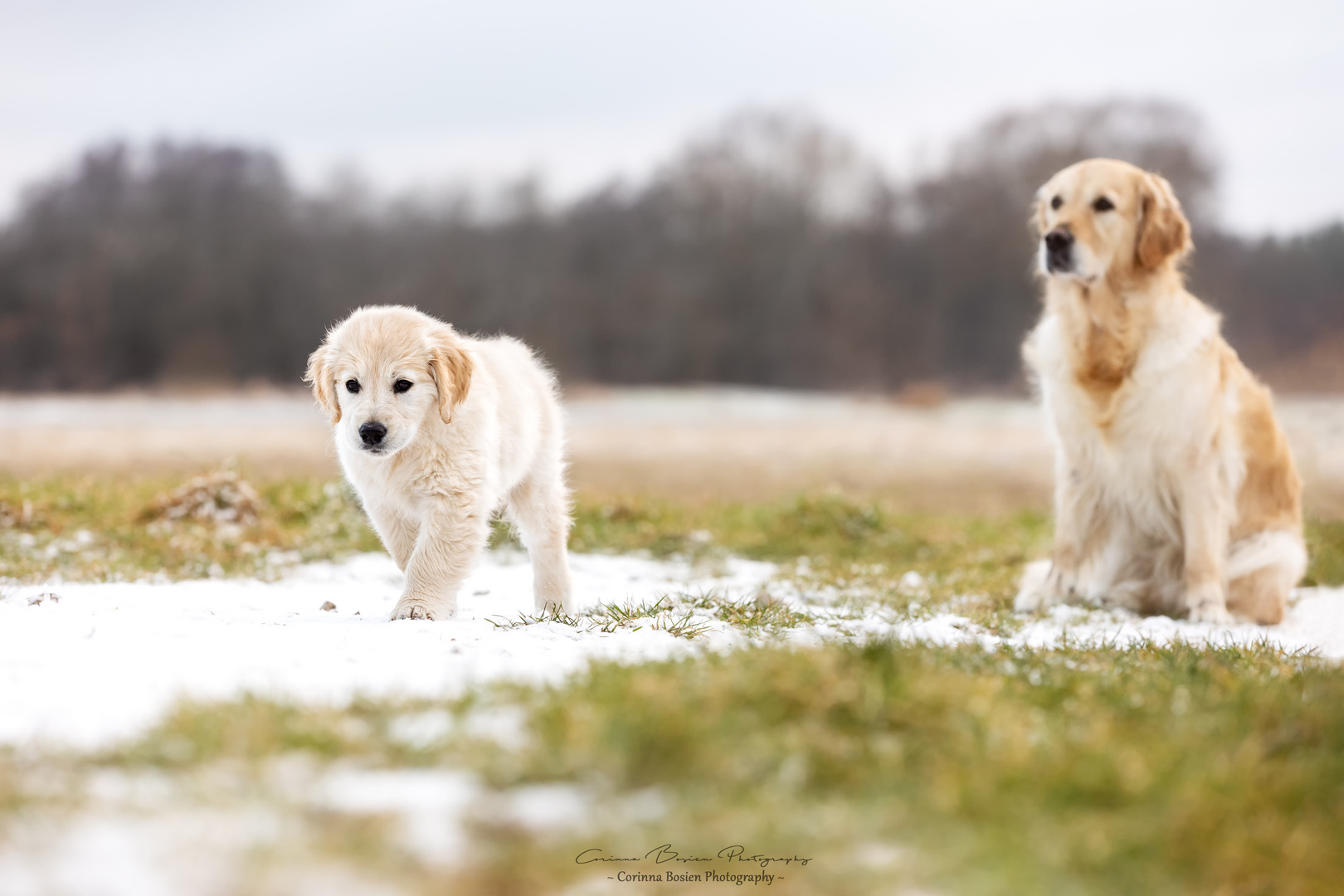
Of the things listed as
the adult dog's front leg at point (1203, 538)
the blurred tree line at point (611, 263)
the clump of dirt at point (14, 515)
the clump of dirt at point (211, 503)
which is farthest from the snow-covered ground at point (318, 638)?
the blurred tree line at point (611, 263)

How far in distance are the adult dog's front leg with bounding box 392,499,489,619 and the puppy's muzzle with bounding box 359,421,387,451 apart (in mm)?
375

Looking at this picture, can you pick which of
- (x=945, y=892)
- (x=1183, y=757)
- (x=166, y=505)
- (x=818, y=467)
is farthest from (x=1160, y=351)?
(x=818, y=467)

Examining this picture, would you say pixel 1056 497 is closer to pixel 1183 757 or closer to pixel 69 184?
pixel 1183 757

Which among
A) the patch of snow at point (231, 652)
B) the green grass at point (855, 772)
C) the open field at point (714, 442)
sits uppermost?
the green grass at point (855, 772)

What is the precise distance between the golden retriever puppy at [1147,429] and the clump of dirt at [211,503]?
559 cm

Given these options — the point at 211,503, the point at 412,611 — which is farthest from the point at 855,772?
the point at 211,503

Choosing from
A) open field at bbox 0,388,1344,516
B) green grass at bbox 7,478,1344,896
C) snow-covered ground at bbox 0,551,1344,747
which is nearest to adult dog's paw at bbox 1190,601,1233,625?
snow-covered ground at bbox 0,551,1344,747

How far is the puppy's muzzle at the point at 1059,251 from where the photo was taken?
5.98m

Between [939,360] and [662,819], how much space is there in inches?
932

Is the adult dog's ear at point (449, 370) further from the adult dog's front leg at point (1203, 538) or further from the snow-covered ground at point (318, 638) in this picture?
the adult dog's front leg at point (1203, 538)

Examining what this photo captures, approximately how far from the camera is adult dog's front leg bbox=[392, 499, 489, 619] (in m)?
4.63

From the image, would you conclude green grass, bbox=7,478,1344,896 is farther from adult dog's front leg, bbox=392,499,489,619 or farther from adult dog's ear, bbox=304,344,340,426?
adult dog's ear, bbox=304,344,340,426

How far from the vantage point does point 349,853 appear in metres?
2.05

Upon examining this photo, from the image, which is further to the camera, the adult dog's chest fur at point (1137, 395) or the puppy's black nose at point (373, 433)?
the adult dog's chest fur at point (1137, 395)
